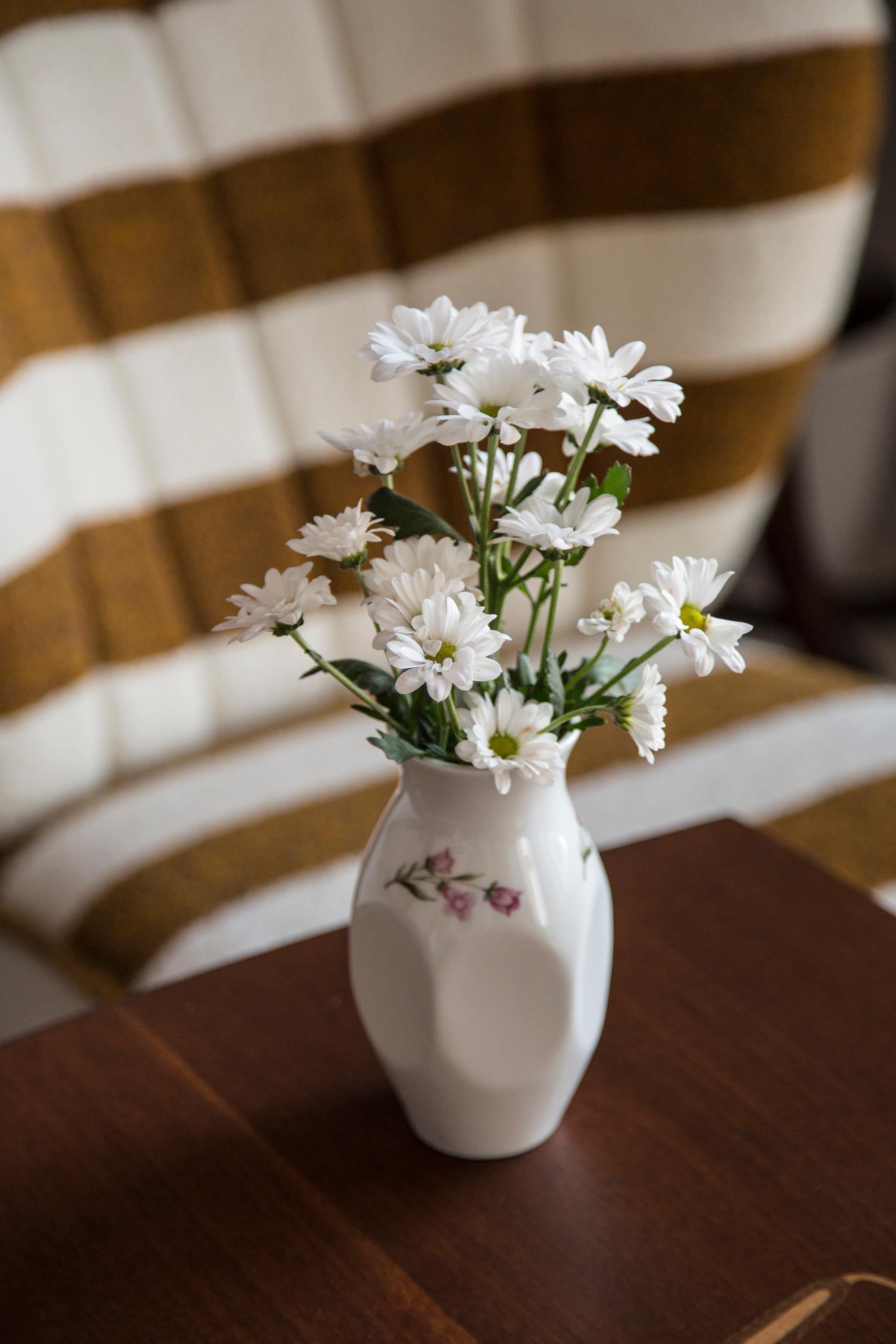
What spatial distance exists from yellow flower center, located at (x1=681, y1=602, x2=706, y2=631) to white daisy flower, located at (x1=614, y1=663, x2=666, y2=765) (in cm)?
2

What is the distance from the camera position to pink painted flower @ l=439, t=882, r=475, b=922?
48 cm

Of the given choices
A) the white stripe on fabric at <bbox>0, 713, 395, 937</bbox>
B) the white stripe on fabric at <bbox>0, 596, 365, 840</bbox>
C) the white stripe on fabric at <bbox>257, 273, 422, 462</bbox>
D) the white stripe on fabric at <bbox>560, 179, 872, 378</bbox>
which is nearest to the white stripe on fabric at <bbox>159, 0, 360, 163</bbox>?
the white stripe on fabric at <bbox>257, 273, 422, 462</bbox>

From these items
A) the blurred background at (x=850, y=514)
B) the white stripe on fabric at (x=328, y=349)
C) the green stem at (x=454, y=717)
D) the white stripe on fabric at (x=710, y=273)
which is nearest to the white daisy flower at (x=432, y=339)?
the green stem at (x=454, y=717)

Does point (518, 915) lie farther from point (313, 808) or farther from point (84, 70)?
point (84, 70)

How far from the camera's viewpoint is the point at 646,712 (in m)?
0.44

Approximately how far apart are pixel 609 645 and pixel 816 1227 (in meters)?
0.68

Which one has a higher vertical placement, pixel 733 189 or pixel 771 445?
pixel 733 189

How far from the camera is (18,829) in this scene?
973 millimetres

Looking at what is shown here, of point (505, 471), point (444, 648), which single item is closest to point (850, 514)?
point (505, 471)

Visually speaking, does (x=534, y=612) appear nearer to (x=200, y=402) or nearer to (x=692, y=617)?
(x=692, y=617)

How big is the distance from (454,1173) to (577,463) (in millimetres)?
304

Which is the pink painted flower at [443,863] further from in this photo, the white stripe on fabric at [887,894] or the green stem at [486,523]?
the white stripe on fabric at [887,894]

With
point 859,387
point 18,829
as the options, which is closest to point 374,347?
point 18,829

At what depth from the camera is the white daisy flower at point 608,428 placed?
0.45m
